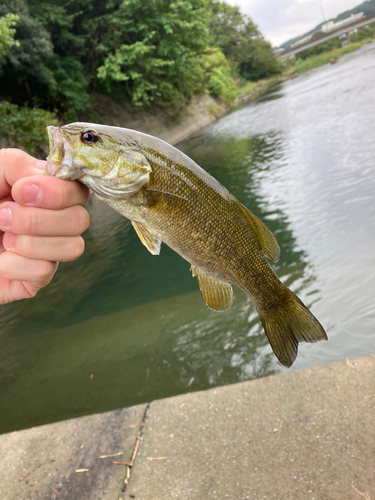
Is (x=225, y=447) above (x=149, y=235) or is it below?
below

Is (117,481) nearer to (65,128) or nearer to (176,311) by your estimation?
(65,128)

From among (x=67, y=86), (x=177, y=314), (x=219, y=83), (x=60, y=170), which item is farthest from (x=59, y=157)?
(x=219, y=83)

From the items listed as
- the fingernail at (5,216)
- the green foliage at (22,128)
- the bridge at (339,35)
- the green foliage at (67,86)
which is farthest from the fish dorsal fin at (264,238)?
the bridge at (339,35)

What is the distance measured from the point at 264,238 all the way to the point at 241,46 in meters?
82.7

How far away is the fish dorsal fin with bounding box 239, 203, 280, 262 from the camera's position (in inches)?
76.1

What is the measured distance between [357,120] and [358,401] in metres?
12.3

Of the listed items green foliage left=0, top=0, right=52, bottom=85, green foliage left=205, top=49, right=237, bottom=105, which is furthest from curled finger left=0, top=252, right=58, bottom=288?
green foliage left=205, top=49, right=237, bottom=105

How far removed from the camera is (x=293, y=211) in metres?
7.65

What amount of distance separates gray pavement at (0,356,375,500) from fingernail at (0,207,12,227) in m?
2.19

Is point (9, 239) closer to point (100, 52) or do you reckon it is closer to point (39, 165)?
point (39, 165)

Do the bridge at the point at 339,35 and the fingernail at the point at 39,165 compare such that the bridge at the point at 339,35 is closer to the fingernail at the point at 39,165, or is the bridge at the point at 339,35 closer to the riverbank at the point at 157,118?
the riverbank at the point at 157,118

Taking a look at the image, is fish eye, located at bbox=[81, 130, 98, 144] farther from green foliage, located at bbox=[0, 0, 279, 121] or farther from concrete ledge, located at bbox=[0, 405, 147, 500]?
green foliage, located at bbox=[0, 0, 279, 121]

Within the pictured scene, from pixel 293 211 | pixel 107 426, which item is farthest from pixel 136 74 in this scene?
pixel 107 426

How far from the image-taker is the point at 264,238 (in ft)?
6.50
